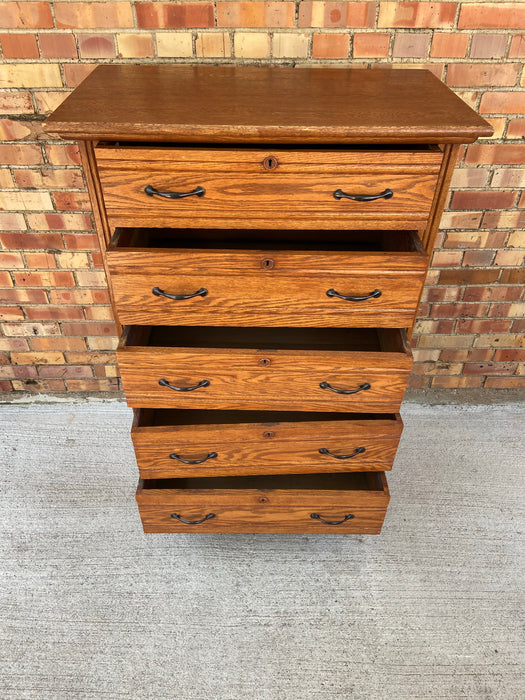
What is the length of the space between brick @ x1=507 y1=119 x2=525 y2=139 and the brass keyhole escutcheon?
98 centimetres

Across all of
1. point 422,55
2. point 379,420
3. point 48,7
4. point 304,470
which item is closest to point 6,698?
point 304,470

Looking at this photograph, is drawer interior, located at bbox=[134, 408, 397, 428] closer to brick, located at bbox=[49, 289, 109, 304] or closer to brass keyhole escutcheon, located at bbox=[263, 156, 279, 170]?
brick, located at bbox=[49, 289, 109, 304]

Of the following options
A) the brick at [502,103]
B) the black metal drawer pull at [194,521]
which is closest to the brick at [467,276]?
the brick at [502,103]

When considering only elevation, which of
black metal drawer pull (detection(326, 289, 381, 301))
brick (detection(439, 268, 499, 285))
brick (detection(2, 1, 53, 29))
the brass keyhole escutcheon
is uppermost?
brick (detection(2, 1, 53, 29))

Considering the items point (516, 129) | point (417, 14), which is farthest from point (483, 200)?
point (417, 14)

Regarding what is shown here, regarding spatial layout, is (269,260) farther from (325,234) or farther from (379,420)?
(379,420)

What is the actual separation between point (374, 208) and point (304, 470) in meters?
0.78

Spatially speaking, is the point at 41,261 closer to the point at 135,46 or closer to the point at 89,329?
the point at 89,329

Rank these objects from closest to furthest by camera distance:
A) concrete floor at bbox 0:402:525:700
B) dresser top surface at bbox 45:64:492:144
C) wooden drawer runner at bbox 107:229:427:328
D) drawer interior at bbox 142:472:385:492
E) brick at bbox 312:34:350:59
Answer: dresser top surface at bbox 45:64:492:144, wooden drawer runner at bbox 107:229:427:328, concrete floor at bbox 0:402:525:700, brick at bbox 312:34:350:59, drawer interior at bbox 142:472:385:492

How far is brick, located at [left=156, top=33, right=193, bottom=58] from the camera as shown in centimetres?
161

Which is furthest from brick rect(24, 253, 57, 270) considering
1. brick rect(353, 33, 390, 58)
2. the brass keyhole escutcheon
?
brick rect(353, 33, 390, 58)

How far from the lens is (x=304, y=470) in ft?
5.37

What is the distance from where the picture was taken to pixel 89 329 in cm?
218

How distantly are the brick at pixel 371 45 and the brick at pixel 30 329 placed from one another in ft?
4.69
